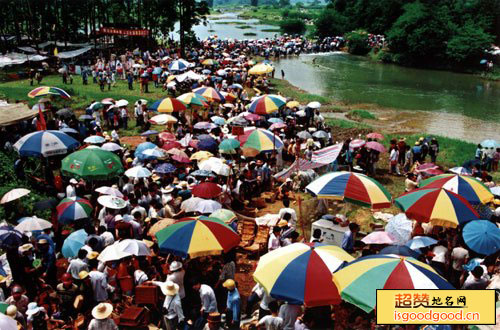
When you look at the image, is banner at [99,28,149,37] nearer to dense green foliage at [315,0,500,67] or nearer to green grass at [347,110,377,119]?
green grass at [347,110,377,119]

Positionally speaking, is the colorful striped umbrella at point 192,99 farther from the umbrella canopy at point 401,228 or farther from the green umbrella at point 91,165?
the umbrella canopy at point 401,228

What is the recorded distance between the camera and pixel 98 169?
9.59m

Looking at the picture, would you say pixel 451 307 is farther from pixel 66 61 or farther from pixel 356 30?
pixel 356 30

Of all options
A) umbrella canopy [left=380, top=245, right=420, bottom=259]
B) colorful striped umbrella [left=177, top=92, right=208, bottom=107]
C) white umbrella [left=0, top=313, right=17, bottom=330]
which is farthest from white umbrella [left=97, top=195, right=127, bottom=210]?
colorful striped umbrella [left=177, top=92, right=208, bottom=107]

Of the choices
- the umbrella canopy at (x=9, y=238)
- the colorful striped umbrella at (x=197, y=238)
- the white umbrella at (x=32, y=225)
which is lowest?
the white umbrella at (x=32, y=225)

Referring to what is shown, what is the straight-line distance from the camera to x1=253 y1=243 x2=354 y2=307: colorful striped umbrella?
17.3ft

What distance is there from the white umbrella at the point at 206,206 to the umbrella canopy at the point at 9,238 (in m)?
3.14

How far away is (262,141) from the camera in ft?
36.9

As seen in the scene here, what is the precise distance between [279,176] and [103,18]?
113 ft

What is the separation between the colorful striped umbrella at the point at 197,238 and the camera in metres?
6.47

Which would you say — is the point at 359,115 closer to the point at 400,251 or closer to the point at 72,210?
the point at 400,251

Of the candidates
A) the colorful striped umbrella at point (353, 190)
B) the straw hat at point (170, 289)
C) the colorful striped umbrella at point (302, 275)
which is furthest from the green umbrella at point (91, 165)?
the colorful striped umbrella at point (302, 275)

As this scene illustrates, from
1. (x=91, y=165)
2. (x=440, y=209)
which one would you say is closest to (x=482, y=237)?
(x=440, y=209)

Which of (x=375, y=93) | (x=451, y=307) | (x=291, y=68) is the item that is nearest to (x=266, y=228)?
(x=451, y=307)
